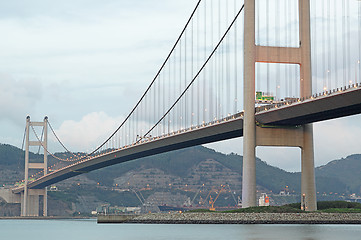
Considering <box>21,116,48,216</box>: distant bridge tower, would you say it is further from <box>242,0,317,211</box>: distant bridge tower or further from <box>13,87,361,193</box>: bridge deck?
<box>242,0,317,211</box>: distant bridge tower

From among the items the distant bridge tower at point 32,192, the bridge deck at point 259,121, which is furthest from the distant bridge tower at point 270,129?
the distant bridge tower at point 32,192

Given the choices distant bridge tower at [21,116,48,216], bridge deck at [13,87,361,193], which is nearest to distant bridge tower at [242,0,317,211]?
bridge deck at [13,87,361,193]

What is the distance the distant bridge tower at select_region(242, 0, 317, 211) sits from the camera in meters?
61.8

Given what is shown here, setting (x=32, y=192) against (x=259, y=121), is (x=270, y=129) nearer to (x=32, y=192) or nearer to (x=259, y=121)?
(x=259, y=121)

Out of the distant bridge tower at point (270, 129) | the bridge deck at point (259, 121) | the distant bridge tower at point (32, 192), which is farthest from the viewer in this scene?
the distant bridge tower at point (32, 192)

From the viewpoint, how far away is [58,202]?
Result: 18788 cm

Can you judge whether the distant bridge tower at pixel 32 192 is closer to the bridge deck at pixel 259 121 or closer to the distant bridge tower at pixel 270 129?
the bridge deck at pixel 259 121

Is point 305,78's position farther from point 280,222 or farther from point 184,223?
point 184,223

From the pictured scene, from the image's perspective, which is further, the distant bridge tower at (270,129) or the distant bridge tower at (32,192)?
the distant bridge tower at (32,192)

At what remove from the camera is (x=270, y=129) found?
6231 cm

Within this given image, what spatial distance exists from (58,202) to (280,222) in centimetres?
13463

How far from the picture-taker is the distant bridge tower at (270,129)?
2431 inches

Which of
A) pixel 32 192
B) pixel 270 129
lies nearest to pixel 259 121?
pixel 270 129

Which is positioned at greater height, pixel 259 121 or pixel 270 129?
pixel 259 121
